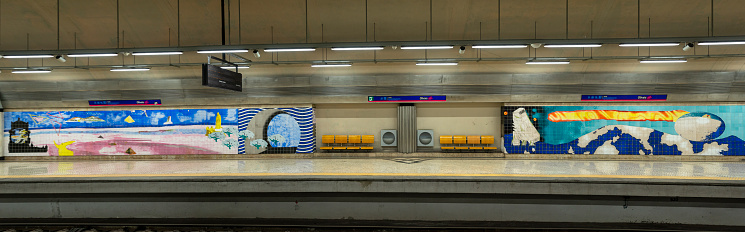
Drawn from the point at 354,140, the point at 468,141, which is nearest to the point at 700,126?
the point at 468,141

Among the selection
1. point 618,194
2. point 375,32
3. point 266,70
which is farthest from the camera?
point 266,70

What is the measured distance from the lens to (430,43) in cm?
559

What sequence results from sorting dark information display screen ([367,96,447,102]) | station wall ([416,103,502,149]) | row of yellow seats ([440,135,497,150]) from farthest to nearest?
station wall ([416,103,502,149]) < row of yellow seats ([440,135,497,150]) < dark information display screen ([367,96,447,102])

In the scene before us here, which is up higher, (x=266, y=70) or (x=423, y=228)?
(x=266, y=70)

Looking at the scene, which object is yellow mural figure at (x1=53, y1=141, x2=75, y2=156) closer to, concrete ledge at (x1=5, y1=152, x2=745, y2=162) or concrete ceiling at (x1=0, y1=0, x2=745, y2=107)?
concrete ledge at (x1=5, y1=152, x2=745, y2=162)

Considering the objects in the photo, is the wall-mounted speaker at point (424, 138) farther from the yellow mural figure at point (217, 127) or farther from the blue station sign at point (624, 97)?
the yellow mural figure at point (217, 127)

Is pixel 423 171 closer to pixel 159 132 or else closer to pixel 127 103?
pixel 159 132

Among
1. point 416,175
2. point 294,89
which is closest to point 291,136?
point 294,89

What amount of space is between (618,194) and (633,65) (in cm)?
502

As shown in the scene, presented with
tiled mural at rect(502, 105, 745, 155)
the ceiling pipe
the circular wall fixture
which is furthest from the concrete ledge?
the ceiling pipe

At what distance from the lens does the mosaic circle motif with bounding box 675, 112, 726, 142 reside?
30.3 feet

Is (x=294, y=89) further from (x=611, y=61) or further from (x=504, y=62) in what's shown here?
(x=611, y=61)

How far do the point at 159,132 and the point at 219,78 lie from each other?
5202mm

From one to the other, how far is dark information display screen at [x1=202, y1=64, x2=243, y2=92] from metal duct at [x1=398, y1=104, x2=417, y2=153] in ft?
15.2
